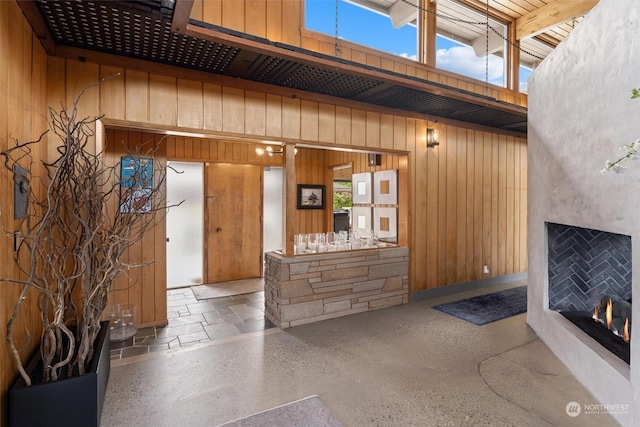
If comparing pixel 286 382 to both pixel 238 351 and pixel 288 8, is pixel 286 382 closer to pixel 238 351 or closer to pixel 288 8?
pixel 238 351

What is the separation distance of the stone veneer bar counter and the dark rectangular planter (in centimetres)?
195

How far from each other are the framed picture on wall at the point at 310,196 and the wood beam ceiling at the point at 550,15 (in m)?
4.28

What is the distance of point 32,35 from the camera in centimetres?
228

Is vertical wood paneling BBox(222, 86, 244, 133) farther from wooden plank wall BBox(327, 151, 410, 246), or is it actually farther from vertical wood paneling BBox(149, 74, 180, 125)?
A: wooden plank wall BBox(327, 151, 410, 246)

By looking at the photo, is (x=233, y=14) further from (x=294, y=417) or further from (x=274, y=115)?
(x=294, y=417)

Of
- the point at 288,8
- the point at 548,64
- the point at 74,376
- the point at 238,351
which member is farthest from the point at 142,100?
the point at 548,64

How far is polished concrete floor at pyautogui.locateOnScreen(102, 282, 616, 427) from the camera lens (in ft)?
7.11

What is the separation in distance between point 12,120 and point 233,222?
156 inches

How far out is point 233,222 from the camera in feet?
19.1

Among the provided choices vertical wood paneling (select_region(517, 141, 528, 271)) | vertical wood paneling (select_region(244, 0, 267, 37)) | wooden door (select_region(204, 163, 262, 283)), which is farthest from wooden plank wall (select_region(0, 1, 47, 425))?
vertical wood paneling (select_region(517, 141, 528, 271))

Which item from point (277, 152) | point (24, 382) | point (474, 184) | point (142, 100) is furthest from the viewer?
point (277, 152)

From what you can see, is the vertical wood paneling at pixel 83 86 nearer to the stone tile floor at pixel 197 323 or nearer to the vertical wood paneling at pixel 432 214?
the stone tile floor at pixel 197 323

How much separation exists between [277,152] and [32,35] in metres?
3.77

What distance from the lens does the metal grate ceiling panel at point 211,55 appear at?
2180 mm
